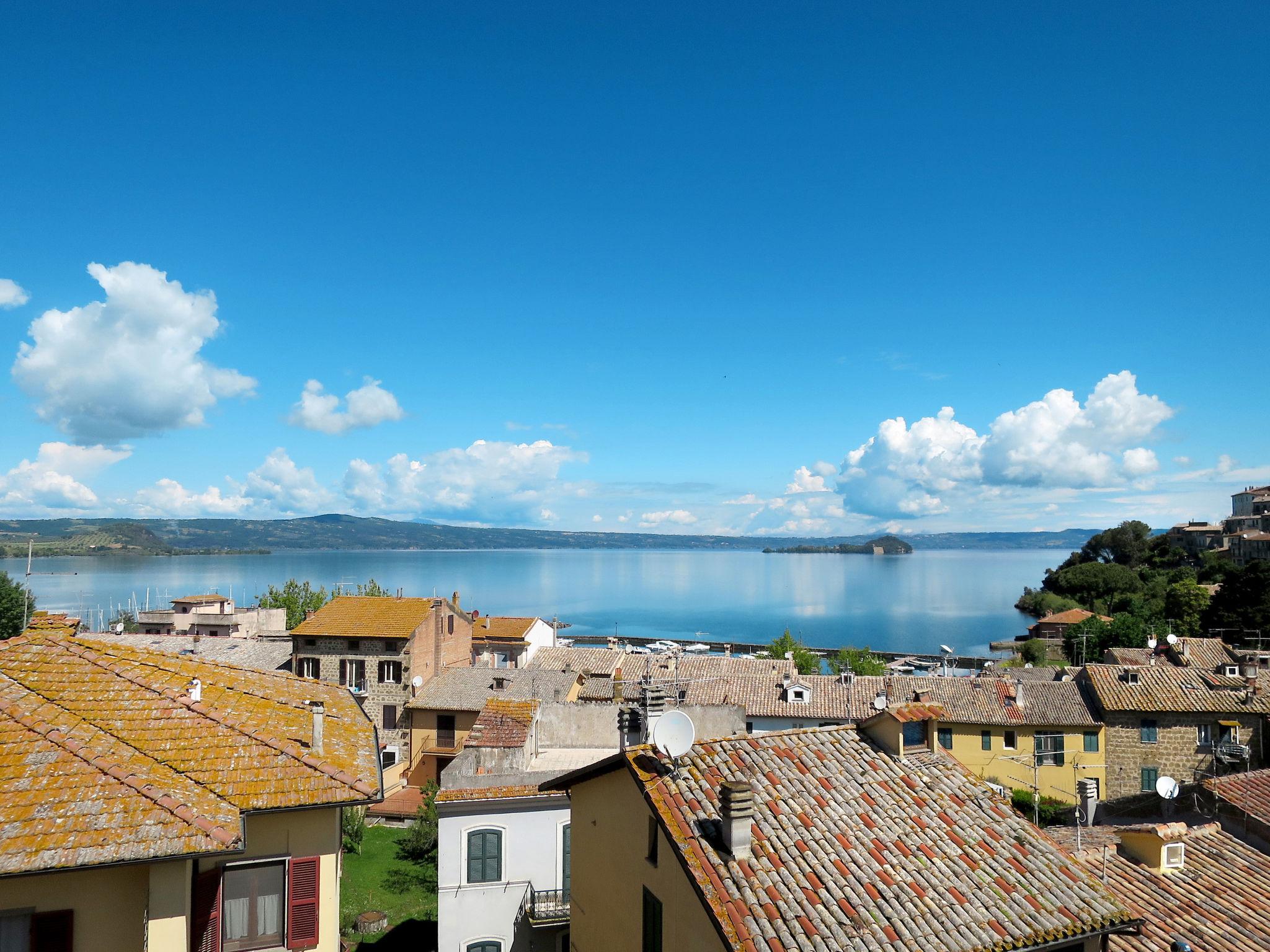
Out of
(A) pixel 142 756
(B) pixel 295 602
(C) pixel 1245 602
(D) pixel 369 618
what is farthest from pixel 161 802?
(C) pixel 1245 602

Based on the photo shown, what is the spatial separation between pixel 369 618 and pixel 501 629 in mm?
23487

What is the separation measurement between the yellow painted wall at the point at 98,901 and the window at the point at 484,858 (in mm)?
8805

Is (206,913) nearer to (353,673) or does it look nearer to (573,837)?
(573,837)

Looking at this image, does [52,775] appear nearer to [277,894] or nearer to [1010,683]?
[277,894]

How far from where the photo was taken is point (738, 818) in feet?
23.4

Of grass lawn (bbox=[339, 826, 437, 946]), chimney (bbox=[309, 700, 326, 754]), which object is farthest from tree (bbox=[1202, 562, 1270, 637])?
chimney (bbox=[309, 700, 326, 754])

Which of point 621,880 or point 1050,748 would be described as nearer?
point 621,880

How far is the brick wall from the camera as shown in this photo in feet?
97.1

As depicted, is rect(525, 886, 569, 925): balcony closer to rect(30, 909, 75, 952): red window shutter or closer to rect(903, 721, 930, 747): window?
rect(903, 721, 930, 747): window

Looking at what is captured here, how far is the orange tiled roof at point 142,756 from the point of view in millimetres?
6516

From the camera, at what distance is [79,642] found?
9.23 m

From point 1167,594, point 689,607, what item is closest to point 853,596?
point 689,607

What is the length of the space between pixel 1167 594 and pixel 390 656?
79.5 m

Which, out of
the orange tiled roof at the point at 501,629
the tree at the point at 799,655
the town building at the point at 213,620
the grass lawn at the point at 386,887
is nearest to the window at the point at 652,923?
the grass lawn at the point at 386,887
